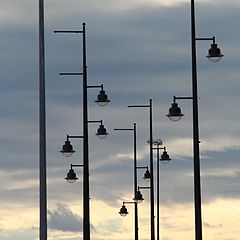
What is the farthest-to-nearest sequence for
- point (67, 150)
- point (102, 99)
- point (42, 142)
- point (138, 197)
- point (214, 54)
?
point (138, 197), point (67, 150), point (102, 99), point (214, 54), point (42, 142)

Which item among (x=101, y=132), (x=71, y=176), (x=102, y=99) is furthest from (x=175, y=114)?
(x=71, y=176)

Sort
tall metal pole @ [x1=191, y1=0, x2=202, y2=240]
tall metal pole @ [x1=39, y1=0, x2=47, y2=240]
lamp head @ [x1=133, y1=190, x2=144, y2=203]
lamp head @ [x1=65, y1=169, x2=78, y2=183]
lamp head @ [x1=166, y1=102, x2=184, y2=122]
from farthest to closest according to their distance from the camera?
lamp head @ [x1=133, y1=190, x2=144, y2=203] < lamp head @ [x1=65, y1=169, x2=78, y2=183] < lamp head @ [x1=166, y1=102, x2=184, y2=122] < tall metal pole @ [x1=191, y1=0, x2=202, y2=240] < tall metal pole @ [x1=39, y1=0, x2=47, y2=240]

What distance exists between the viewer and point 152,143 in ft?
200

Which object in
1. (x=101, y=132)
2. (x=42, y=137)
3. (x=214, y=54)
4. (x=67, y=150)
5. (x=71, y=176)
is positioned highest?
(x=214, y=54)

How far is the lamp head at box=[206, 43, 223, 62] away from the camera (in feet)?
129

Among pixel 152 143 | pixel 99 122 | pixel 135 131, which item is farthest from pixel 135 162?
pixel 99 122

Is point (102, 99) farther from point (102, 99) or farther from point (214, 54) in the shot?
point (214, 54)

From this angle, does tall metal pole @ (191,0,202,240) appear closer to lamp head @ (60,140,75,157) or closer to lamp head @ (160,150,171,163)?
lamp head @ (60,140,75,157)

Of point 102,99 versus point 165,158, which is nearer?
point 102,99

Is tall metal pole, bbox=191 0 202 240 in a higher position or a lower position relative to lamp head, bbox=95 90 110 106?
lower

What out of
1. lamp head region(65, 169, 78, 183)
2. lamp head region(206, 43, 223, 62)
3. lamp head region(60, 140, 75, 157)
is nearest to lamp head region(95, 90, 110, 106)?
lamp head region(60, 140, 75, 157)

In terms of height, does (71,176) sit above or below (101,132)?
below

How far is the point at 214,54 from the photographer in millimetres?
39562

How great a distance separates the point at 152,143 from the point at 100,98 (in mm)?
13526
